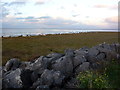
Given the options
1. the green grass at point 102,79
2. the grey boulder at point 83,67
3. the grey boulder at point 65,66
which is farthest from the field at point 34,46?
the green grass at point 102,79

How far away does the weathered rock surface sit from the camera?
18.4 m

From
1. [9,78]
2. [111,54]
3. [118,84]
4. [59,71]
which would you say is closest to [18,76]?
[9,78]

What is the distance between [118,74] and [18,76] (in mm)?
8214

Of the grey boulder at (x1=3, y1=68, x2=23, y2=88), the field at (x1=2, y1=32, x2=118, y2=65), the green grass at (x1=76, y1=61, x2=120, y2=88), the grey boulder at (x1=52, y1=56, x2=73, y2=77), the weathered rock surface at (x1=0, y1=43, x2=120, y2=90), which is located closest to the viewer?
the green grass at (x1=76, y1=61, x2=120, y2=88)

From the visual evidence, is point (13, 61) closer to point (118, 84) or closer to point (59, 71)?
point (59, 71)

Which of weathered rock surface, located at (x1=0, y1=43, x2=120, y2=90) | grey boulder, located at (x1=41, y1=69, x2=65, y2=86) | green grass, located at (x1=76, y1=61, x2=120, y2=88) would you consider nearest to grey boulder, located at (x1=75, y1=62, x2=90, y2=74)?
weathered rock surface, located at (x1=0, y1=43, x2=120, y2=90)

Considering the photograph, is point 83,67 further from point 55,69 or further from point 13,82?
point 13,82

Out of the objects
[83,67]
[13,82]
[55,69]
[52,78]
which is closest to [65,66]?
[55,69]

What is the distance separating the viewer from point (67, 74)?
65.1ft

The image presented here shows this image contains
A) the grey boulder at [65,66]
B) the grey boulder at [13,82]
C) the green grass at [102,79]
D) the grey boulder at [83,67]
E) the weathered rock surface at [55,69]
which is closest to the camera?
the green grass at [102,79]

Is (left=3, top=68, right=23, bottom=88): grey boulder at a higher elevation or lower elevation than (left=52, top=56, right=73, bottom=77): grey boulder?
lower

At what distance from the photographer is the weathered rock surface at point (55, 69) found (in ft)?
60.4

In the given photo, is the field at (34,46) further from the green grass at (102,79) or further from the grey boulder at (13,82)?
the green grass at (102,79)

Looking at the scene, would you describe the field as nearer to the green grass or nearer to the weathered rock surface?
the weathered rock surface
